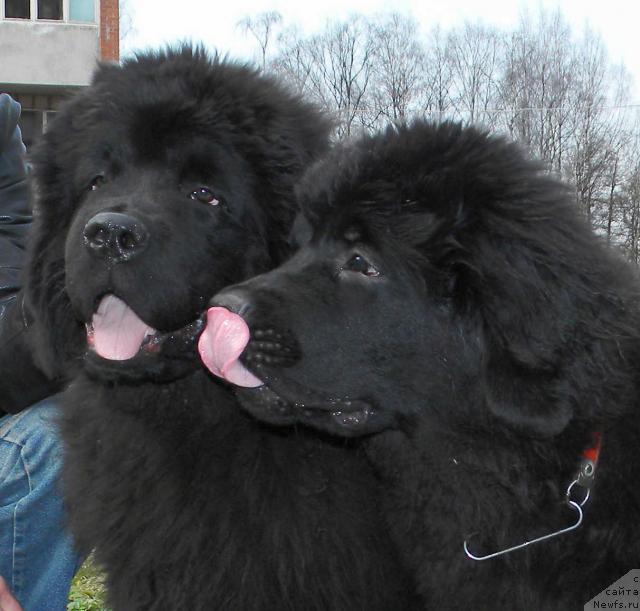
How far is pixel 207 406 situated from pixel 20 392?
0.93m

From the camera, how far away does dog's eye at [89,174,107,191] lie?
2689mm

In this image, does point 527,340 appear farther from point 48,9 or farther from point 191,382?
point 48,9

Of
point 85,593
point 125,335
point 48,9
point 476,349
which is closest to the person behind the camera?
point 476,349

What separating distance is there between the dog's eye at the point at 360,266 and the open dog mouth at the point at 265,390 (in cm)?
32

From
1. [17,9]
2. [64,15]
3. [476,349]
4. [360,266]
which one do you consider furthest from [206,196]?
[17,9]

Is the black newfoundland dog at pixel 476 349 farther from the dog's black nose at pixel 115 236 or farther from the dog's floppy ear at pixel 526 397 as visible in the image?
the dog's black nose at pixel 115 236

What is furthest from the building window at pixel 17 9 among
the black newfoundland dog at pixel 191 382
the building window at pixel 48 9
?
the black newfoundland dog at pixel 191 382

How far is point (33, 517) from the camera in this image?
10.6 ft

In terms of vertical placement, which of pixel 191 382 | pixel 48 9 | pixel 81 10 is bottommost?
pixel 191 382

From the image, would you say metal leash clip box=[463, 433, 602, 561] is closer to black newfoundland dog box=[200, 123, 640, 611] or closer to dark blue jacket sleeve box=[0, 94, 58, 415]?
black newfoundland dog box=[200, 123, 640, 611]

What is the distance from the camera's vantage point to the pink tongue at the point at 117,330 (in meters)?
2.51

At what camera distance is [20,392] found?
3178mm

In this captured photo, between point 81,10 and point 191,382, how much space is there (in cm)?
1823

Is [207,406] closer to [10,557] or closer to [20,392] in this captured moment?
[20,392]
